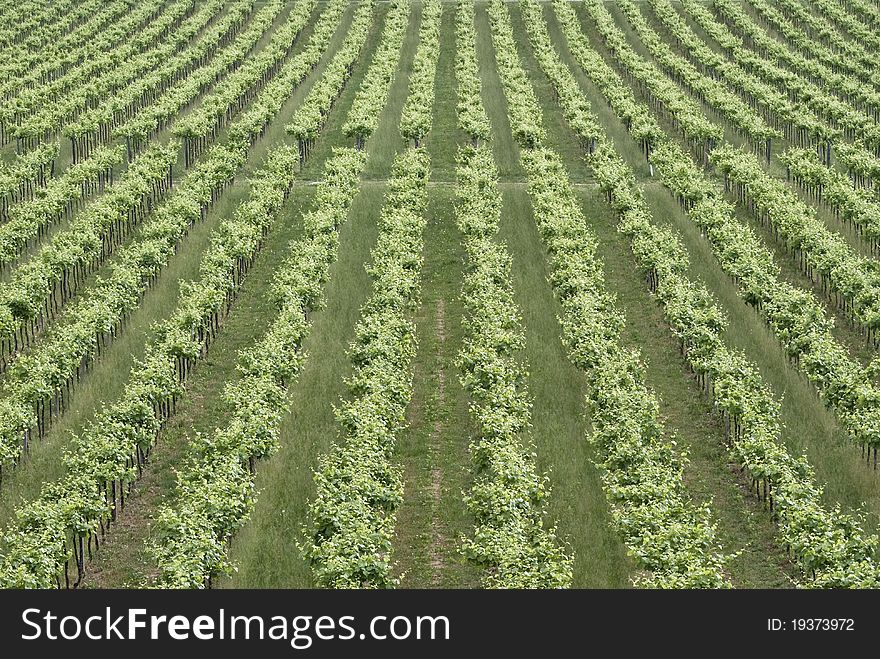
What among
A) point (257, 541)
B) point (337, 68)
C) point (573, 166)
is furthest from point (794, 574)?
point (337, 68)

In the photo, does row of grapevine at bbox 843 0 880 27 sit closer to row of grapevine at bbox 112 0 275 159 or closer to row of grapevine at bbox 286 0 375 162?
row of grapevine at bbox 286 0 375 162

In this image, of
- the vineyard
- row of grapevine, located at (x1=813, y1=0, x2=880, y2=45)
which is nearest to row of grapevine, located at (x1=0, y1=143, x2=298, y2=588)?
the vineyard

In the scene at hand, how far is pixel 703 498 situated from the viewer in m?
48.6

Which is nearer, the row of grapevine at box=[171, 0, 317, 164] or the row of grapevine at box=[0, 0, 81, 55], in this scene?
the row of grapevine at box=[171, 0, 317, 164]

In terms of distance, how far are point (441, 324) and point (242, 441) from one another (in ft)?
63.4

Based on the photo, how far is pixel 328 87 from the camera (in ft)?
338

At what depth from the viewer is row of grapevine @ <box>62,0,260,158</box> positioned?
9206 centimetres

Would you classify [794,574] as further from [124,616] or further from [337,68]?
[337,68]

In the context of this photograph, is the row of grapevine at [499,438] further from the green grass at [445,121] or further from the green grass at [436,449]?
the green grass at [445,121]

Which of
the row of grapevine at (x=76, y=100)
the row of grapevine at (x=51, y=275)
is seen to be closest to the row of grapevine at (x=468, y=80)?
the row of grapevine at (x=51, y=275)

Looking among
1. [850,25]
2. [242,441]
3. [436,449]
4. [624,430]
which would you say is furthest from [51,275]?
[850,25]

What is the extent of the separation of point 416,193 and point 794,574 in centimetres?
3996

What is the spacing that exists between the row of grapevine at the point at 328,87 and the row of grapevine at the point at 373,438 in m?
19.3

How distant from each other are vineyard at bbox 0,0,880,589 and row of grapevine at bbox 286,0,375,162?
2.16 ft
